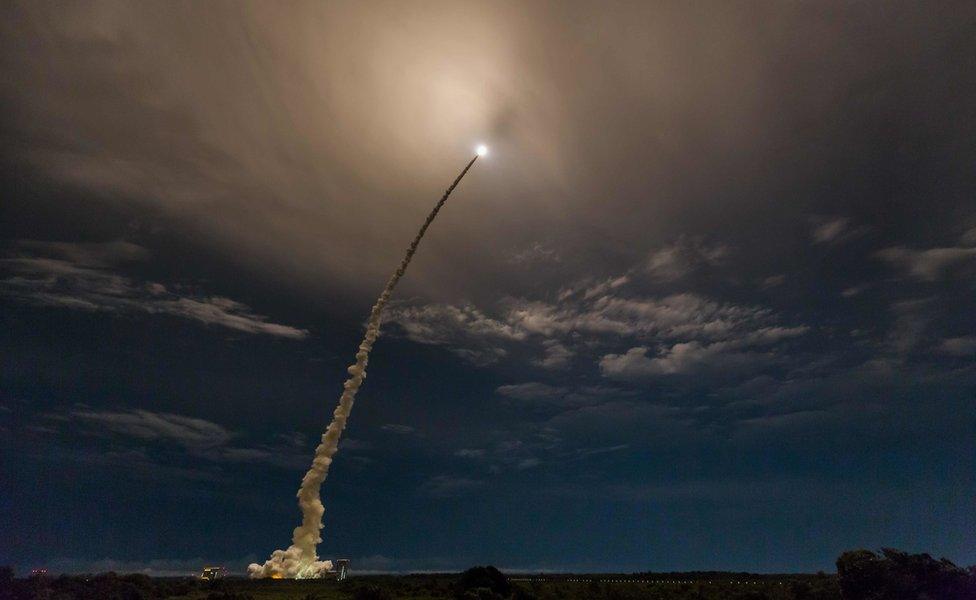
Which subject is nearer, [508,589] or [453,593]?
[453,593]

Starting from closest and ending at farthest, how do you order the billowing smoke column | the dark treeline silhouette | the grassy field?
the dark treeline silhouette → the grassy field → the billowing smoke column

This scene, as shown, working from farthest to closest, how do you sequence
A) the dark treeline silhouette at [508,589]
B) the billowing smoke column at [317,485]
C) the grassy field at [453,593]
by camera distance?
the billowing smoke column at [317,485], the grassy field at [453,593], the dark treeline silhouette at [508,589]

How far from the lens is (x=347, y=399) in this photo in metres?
96.2

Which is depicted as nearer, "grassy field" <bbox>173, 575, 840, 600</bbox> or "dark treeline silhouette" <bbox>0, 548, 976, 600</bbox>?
"dark treeline silhouette" <bbox>0, 548, 976, 600</bbox>

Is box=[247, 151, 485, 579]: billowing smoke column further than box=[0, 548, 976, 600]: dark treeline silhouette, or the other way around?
box=[247, 151, 485, 579]: billowing smoke column

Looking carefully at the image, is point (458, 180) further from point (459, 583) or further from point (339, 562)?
point (339, 562)

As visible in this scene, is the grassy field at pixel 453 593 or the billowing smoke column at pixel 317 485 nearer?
the grassy field at pixel 453 593

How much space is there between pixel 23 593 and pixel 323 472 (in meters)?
45.6

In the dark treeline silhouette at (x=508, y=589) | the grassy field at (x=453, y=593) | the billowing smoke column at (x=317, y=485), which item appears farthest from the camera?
the billowing smoke column at (x=317, y=485)

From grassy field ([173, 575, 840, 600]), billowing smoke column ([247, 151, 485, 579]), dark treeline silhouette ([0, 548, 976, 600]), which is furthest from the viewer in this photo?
billowing smoke column ([247, 151, 485, 579])

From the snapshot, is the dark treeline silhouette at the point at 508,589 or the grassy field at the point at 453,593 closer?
the dark treeline silhouette at the point at 508,589

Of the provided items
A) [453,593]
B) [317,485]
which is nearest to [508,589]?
[453,593]

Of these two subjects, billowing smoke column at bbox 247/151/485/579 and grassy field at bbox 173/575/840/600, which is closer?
grassy field at bbox 173/575/840/600

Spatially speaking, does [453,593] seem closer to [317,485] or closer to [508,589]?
[508,589]
